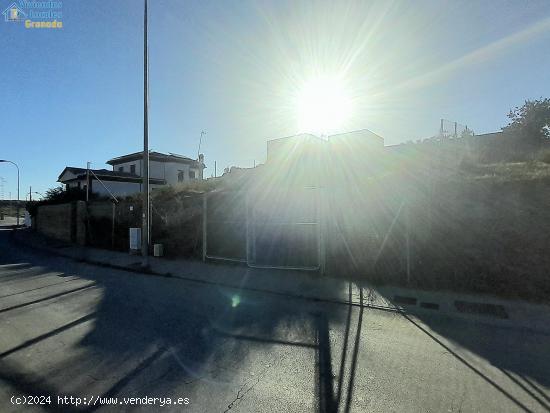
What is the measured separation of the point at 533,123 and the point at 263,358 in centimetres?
3110

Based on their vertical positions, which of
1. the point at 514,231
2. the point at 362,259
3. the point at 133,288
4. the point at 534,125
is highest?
the point at 534,125

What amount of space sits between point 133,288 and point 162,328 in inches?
161

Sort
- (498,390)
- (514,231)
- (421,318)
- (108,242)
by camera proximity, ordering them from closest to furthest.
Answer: (498,390)
(421,318)
(514,231)
(108,242)

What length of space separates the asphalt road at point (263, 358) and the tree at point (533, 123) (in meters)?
25.9

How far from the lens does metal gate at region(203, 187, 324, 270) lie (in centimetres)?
1081

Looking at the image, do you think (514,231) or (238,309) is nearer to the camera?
(238,309)

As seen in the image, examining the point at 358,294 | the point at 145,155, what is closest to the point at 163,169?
the point at 145,155

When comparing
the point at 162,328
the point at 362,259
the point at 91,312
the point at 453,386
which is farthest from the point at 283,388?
the point at 362,259

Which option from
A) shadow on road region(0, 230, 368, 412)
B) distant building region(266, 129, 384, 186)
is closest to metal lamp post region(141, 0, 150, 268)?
shadow on road region(0, 230, 368, 412)

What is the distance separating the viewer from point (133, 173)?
142 feet

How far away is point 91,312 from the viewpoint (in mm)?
6949

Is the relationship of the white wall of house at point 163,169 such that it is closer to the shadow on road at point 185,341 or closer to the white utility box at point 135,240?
the white utility box at point 135,240

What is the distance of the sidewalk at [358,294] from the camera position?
6.58 m

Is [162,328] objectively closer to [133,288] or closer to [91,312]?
[91,312]
